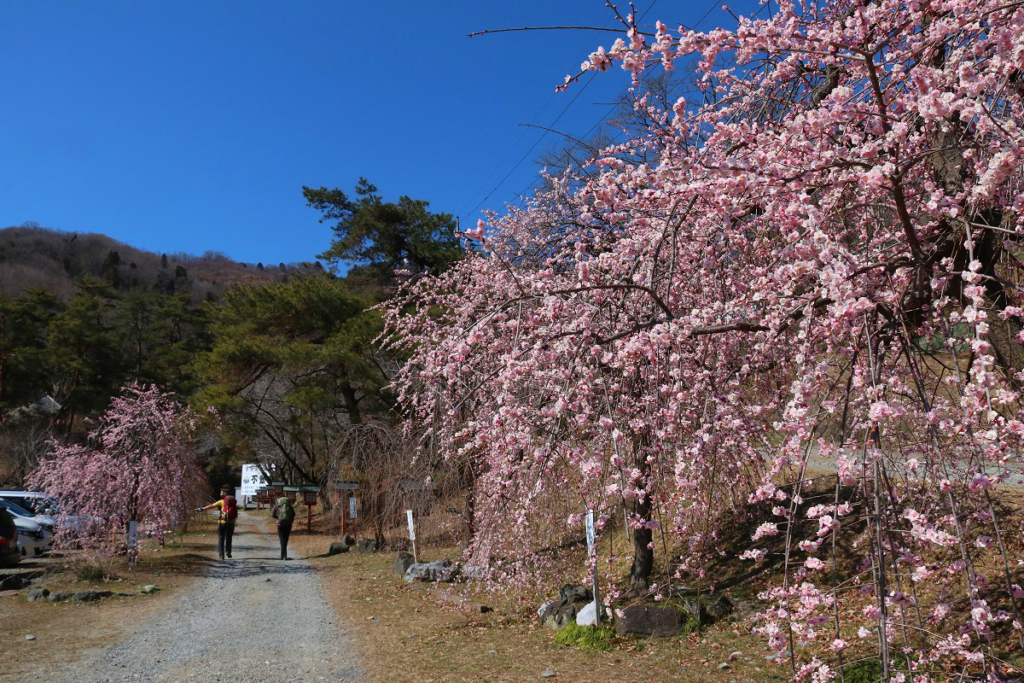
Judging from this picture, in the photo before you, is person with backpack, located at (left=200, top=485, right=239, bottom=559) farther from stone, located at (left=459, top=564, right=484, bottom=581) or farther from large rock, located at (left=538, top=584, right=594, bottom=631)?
large rock, located at (left=538, top=584, right=594, bottom=631)

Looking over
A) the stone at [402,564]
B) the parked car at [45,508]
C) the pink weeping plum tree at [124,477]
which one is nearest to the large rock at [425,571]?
the stone at [402,564]

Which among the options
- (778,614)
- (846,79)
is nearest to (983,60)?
(846,79)

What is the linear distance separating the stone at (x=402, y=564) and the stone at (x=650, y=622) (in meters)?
6.45

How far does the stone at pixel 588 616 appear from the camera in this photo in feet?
23.4

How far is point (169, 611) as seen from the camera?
9.94m

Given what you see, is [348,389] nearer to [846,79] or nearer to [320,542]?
[320,542]

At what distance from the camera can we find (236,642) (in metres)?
7.84

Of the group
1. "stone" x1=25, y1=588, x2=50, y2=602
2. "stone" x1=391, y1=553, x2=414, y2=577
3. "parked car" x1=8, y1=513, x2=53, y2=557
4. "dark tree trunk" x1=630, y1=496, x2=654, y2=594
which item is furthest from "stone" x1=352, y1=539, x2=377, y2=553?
"dark tree trunk" x1=630, y1=496, x2=654, y2=594

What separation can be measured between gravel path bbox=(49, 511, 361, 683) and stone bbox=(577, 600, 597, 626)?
221 centimetres

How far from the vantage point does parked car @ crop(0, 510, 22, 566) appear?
12.7 m

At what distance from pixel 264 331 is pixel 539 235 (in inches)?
560

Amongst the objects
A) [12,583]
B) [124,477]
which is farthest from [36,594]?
[124,477]

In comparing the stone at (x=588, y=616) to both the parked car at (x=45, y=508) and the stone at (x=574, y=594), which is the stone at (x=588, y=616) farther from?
the parked car at (x=45, y=508)

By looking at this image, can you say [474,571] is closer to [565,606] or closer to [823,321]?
[565,606]
